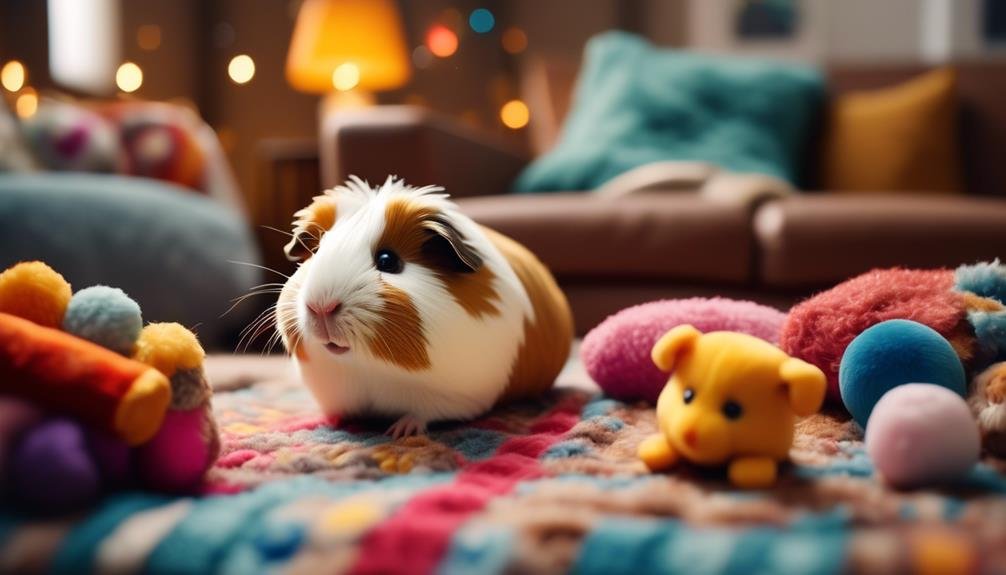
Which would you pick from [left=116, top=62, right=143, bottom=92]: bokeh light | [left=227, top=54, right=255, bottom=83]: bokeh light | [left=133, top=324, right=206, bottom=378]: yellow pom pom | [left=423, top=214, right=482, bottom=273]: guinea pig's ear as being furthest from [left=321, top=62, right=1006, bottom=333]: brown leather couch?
[left=227, top=54, right=255, bottom=83]: bokeh light

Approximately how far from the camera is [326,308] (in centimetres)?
81

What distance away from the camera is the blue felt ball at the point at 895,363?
76 cm

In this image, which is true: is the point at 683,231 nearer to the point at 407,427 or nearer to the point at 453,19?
the point at 407,427

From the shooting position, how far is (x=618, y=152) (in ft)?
6.53

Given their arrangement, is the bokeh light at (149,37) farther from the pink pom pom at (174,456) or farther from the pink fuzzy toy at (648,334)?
the pink pom pom at (174,456)

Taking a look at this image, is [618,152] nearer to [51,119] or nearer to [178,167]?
[178,167]

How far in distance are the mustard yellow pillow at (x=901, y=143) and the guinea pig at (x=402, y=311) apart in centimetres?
142

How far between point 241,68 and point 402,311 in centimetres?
280

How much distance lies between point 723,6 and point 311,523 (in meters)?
3.50

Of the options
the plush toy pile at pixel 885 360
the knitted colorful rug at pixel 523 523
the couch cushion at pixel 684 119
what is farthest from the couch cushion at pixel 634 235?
the knitted colorful rug at pixel 523 523

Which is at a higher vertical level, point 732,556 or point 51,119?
point 51,119

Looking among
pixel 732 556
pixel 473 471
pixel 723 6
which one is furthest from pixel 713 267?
pixel 723 6

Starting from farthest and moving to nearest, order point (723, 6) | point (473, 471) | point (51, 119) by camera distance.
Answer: point (723, 6) < point (51, 119) < point (473, 471)

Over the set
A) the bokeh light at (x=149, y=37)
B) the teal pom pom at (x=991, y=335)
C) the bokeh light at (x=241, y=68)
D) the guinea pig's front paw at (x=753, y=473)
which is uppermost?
the bokeh light at (x=149, y=37)
